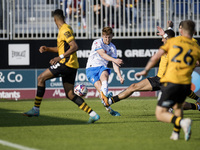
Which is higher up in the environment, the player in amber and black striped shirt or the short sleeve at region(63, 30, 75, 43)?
the short sleeve at region(63, 30, 75, 43)

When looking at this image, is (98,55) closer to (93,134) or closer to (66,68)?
(66,68)

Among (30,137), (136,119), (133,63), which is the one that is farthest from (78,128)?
(133,63)

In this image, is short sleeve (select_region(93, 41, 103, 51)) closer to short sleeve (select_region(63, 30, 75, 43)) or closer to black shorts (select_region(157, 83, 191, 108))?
short sleeve (select_region(63, 30, 75, 43))

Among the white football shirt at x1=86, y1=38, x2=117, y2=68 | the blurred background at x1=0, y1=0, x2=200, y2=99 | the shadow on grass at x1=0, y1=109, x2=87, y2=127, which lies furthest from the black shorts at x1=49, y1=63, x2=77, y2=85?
the blurred background at x1=0, y1=0, x2=200, y2=99

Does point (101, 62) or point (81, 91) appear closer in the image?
point (101, 62)

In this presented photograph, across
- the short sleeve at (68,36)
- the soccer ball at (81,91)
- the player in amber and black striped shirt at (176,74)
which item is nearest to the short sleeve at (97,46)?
the soccer ball at (81,91)

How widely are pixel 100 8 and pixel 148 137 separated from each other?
13.2 meters

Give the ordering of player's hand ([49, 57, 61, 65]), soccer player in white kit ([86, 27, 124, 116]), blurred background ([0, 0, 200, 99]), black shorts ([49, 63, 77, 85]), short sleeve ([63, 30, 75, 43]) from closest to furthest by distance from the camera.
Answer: player's hand ([49, 57, 61, 65])
short sleeve ([63, 30, 75, 43])
black shorts ([49, 63, 77, 85])
soccer player in white kit ([86, 27, 124, 116])
blurred background ([0, 0, 200, 99])

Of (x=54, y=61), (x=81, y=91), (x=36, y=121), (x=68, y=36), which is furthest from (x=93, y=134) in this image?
(x=81, y=91)

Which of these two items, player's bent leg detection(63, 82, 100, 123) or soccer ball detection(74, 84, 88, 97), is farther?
soccer ball detection(74, 84, 88, 97)

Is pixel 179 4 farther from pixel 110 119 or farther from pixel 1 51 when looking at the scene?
pixel 110 119

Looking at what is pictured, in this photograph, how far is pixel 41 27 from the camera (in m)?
19.8

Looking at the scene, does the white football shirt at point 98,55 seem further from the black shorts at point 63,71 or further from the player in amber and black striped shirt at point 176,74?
the player in amber and black striped shirt at point 176,74

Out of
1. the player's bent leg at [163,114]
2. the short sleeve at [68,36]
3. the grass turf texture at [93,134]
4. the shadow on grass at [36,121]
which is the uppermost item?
the short sleeve at [68,36]
